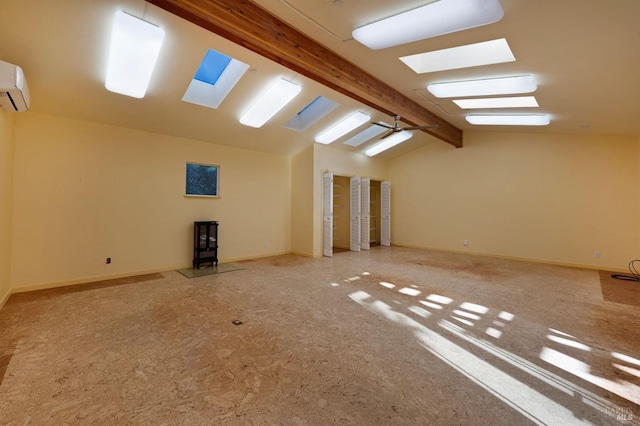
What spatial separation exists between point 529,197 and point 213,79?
7.33 m

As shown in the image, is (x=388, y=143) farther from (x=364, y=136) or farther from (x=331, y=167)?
(x=331, y=167)

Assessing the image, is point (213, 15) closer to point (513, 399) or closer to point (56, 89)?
point (56, 89)

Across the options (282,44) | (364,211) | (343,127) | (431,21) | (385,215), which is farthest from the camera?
(385,215)

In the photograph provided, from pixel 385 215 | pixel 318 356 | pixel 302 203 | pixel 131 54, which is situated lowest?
pixel 318 356

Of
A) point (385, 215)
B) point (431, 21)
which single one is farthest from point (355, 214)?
point (431, 21)

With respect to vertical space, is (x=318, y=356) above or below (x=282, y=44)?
below

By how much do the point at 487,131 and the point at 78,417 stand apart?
8.59 metres

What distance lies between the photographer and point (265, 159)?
6.79 meters

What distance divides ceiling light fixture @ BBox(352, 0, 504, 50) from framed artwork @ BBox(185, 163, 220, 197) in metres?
4.23

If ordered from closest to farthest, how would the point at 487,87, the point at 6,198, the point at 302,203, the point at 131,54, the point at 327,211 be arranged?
1. the point at 131,54
2. the point at 6,198
3. the point at 487,87
4. the point at 327,211
5. the point at 302,203

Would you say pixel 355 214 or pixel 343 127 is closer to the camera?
pixel 343 127

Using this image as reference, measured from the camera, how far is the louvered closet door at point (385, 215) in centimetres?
878

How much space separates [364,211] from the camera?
8.04 metres

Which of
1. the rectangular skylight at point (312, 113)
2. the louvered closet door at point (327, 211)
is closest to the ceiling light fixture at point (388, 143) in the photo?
the louvered closet door at point (327, 211)
